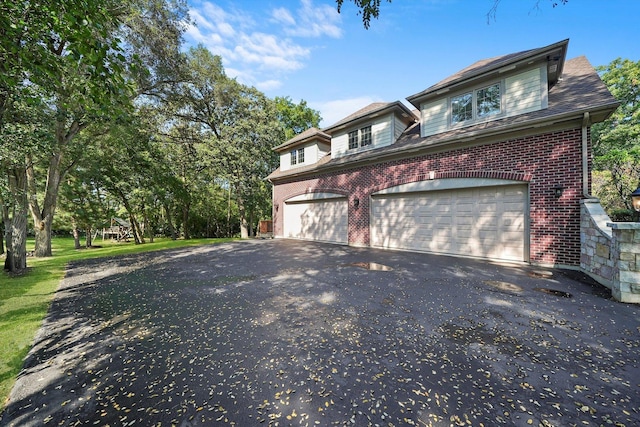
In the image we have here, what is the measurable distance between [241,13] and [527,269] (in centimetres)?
1086

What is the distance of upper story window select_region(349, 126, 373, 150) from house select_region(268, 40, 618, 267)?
0.05 metres

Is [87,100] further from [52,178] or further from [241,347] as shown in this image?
[52,178]

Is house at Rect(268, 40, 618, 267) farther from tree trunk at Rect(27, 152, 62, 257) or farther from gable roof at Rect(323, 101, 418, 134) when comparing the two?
tree trunk at Rect(27, 152, 62, 257)

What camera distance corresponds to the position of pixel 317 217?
1251 centimetres

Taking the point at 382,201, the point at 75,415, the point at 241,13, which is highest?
the point at 241,13

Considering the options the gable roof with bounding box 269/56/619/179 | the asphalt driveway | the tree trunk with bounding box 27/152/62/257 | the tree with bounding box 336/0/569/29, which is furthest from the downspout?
the tree trunk with bounding box 27/152/62/257

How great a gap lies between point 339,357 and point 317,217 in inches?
394

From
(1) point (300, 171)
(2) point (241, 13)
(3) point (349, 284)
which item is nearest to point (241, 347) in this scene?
(3) point (349, 284)

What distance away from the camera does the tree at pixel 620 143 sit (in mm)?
13383

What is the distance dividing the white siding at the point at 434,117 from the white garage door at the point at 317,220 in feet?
14.4

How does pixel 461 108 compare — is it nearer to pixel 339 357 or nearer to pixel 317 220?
pixel 317 220

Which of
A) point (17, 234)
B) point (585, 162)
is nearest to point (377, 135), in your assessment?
point (585, 162)

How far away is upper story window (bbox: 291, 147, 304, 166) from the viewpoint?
544 inches

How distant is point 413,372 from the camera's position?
7.70 ft
